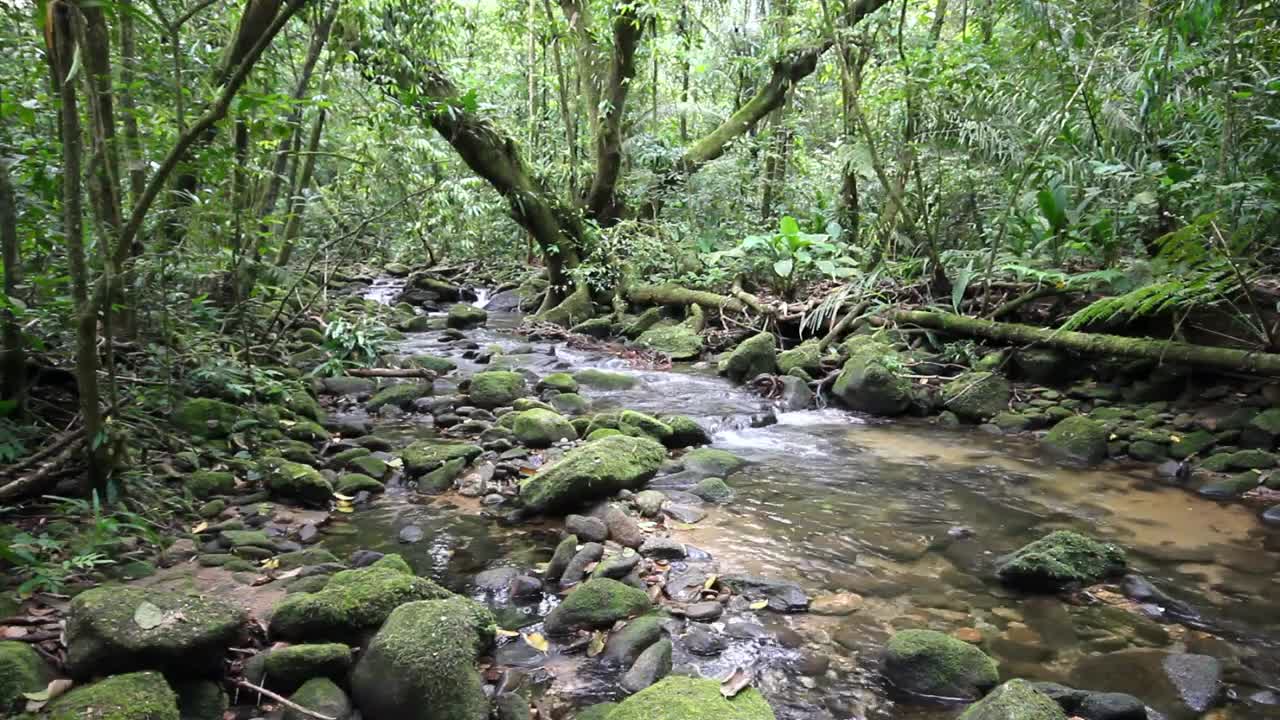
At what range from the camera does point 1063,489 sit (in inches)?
200

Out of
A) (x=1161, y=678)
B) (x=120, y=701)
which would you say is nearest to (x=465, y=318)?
(x=120, y=701)

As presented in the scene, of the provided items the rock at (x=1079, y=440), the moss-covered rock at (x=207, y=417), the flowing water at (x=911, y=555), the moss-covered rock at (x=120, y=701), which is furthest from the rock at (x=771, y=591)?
the moss-covered rock at (x=207, y=417)

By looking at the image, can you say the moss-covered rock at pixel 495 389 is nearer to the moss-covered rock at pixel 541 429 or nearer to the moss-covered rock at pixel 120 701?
the moss-covered rock at pixel 541 429

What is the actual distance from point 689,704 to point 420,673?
912mm

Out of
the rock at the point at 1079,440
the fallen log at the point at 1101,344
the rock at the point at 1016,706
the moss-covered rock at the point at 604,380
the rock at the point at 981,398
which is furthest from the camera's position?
the moss-covered rock at the point at 604,380

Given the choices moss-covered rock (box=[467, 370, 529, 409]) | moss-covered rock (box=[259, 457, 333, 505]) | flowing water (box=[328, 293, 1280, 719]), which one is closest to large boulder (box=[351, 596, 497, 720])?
flowing water (box=[328, 293, 1280, 719])

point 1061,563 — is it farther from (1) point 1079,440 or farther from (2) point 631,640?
(1) point 1079,440

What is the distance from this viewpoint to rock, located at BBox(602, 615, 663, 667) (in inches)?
121

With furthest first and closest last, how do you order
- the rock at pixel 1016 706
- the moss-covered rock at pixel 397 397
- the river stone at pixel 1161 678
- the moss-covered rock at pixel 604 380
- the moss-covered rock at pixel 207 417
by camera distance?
the moss-covered rock at pixel 604 380 → the moss-covered rock at pixel 397 397 → the moss-covered rock at pixel 207 417 → the river stone at pixel 1161 678 → the rock at pixel 1016 706

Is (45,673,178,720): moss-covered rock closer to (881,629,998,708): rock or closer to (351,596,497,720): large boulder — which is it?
(351,596,497,720): large boulder

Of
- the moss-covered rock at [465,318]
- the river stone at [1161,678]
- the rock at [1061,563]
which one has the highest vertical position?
the moss-covered rock at [465,318]

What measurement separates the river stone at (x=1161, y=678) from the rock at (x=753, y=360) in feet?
17.3

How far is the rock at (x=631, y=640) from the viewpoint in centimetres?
307

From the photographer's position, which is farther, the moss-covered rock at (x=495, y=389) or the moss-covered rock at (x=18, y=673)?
the moss-covered rock at (x=495, y=389)
